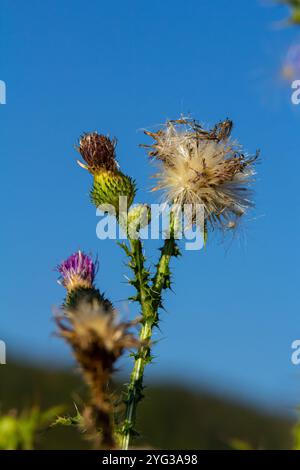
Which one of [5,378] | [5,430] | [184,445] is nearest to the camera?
[5,430]

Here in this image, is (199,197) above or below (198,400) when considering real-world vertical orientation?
below

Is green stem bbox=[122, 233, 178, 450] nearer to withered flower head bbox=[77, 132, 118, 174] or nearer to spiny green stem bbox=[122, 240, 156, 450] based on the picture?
spiny green stem bbox=[122, 240, 156, 450]

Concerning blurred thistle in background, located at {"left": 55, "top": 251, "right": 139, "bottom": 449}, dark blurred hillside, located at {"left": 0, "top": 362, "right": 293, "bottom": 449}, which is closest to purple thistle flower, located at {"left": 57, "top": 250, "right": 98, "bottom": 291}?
blurred thistle in background, located at {"left": 55, "top": 251, "right": 139, "bottom": 449}

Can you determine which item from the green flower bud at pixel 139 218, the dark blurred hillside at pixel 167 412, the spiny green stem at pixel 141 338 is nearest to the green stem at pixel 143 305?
the spiny green stem at pixel 141 338
